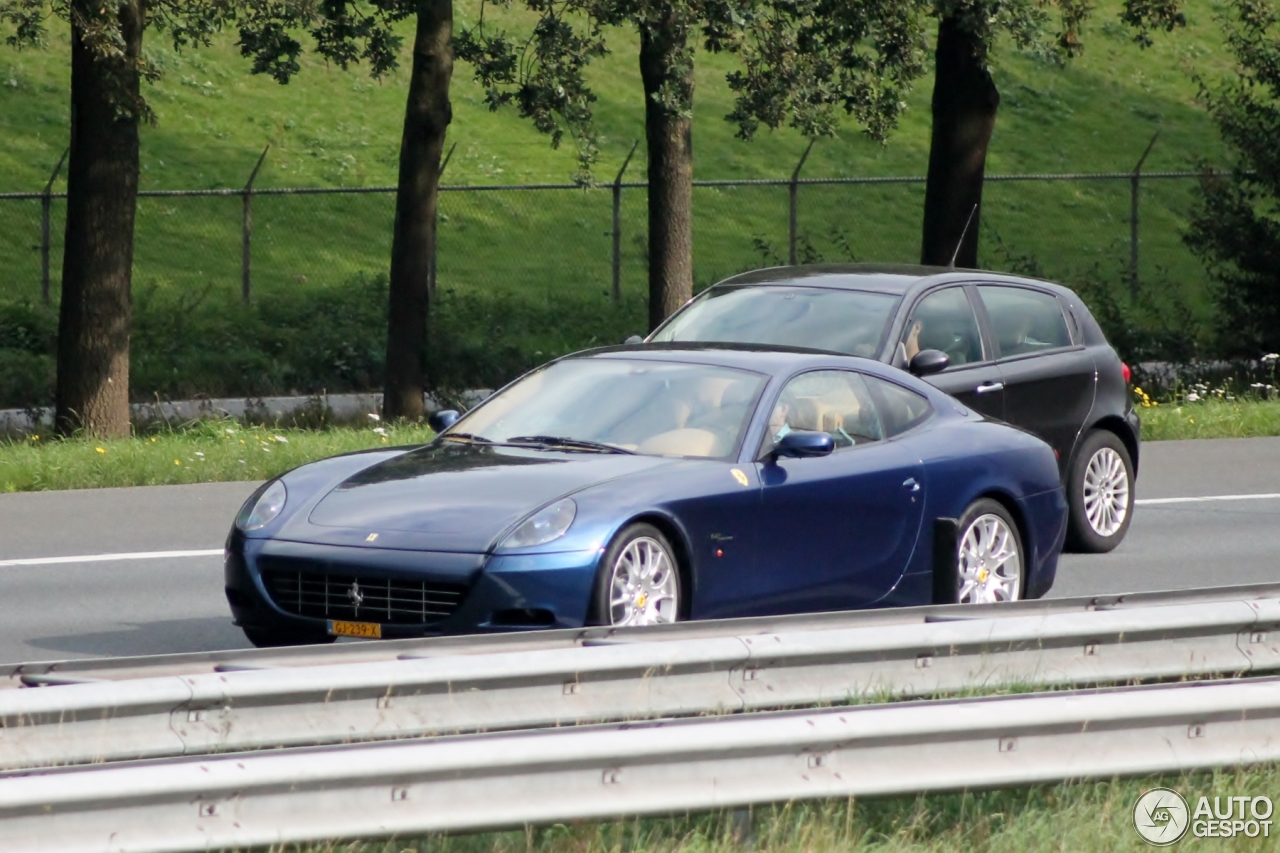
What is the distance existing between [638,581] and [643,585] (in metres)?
0.04

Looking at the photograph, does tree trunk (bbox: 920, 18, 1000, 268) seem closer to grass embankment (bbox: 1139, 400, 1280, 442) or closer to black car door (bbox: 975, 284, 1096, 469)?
grass embankment (bbox: 1139, 400, 1280, 442)

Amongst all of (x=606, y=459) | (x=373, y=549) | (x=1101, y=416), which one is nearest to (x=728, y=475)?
(x=606, y=459)

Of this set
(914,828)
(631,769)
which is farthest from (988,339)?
(631,769)

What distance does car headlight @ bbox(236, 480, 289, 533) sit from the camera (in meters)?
8.12

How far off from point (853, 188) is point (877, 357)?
100ft

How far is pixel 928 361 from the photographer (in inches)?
440

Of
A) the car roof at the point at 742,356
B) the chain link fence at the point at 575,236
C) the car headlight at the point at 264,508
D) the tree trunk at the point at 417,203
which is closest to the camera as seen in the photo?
the car headlight at the point at 264,508

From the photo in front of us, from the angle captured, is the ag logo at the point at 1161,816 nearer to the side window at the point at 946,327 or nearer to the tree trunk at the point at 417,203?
the side window at the point at 946,327

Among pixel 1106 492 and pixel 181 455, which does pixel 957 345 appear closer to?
pixel 1106 492

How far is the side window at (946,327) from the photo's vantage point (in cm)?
1187

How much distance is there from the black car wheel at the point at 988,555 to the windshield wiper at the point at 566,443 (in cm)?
176

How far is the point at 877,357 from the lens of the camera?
1155 centimetres

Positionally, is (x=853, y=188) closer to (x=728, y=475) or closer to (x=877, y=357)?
(x=877, y=357)

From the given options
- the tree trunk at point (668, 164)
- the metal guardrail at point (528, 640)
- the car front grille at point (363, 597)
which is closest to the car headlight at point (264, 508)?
the car front grille at point (363, 597)
